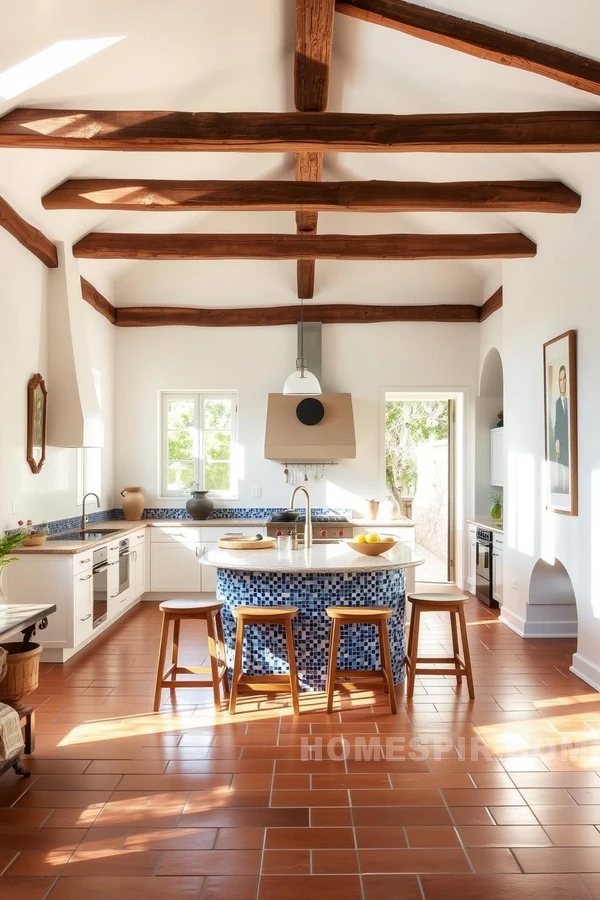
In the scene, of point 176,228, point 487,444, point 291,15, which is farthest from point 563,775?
point 176,228

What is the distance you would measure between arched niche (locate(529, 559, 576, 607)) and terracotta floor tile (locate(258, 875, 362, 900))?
12.8ft

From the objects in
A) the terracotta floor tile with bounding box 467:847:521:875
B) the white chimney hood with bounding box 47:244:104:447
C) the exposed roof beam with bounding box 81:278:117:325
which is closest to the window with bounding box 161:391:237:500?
the exposed roof beam with bounding box 81:278:117:325

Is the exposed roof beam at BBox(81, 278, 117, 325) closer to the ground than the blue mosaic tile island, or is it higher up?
higher up

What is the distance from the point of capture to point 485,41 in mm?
3918

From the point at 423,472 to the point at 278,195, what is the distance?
27.1 feet

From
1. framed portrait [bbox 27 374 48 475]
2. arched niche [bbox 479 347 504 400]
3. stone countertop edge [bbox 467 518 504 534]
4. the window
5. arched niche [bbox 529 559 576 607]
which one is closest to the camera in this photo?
framed portrait [bbox 27 374 48 475]

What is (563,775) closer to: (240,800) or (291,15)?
(240,800)

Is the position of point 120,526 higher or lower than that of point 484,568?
higher

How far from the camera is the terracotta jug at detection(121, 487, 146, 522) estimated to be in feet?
25.5

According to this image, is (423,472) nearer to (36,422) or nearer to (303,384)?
(303,384)

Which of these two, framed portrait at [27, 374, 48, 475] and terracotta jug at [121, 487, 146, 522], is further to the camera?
terracotta jug at [121, 487, 146, 522]

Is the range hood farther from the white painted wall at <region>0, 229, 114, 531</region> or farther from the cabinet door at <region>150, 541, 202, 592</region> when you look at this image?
the white painted wall at <region>0, 229, 114, 531</region>

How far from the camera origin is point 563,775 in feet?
10.9

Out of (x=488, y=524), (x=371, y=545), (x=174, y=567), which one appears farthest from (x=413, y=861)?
(x=174, y=567)
